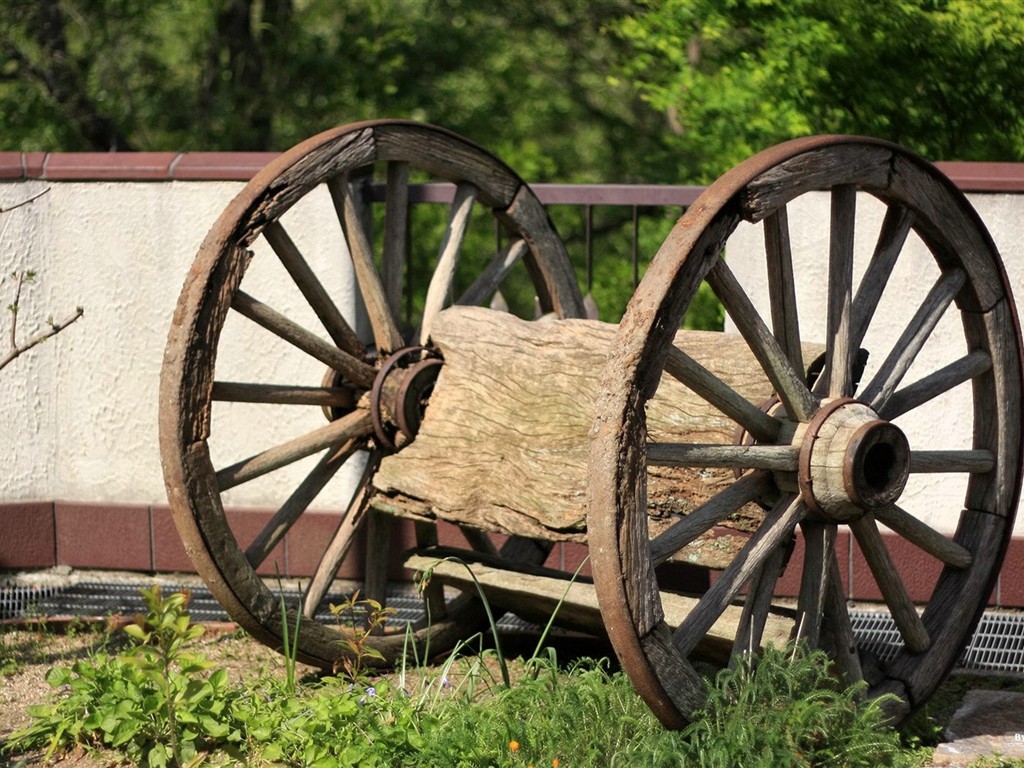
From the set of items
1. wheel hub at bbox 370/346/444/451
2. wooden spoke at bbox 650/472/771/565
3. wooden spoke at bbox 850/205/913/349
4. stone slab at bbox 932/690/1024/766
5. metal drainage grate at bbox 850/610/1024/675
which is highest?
wooden spoke at bbox 850/205/913/349

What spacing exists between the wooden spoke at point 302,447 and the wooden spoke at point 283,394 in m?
0.06

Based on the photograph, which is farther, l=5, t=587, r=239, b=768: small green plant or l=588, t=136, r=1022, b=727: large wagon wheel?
l=5, t=587, r=239, b=768: small green plant

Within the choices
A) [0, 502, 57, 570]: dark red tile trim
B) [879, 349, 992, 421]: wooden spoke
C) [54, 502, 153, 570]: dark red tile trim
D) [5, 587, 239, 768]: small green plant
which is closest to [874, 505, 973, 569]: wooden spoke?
[879, 349, 992, 421]: wooden spoke

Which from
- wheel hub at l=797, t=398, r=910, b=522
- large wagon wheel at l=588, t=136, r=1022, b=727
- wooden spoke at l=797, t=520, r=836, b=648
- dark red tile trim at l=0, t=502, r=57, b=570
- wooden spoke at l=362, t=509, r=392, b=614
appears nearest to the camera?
large wagon wheel at l=588, t=136, r=1022, b=727

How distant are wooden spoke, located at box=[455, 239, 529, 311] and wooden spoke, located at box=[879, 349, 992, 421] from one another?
1.57 meters

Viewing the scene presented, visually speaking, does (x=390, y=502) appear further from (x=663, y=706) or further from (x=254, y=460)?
(x=663, y=706)

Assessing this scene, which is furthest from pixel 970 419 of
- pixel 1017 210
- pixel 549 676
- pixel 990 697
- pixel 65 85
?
pixel 65 85

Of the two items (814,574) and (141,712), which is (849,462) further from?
(141,712)

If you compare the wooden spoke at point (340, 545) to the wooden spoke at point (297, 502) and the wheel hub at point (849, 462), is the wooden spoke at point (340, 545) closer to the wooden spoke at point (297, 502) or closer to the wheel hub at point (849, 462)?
the wooden spoke at point (297, 502)

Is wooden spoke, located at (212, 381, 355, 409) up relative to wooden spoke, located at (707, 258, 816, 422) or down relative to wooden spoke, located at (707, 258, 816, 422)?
down

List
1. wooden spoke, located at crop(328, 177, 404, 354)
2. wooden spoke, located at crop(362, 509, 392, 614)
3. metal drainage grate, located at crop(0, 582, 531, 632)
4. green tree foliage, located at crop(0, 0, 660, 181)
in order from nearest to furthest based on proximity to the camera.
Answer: wooden spoke, located at crop(328, 177, 404, 354)
wooden spoke, located at crop(362, 509, 392, 614)
metal drainage grate, located at crop(0, 582, 531, 632)
green tree foliage, located at crop(0, 0, 660, 181)

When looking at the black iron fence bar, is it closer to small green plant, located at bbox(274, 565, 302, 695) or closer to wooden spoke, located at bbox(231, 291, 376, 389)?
wooden spoke, located at bbox(231, 291, 376, 389)

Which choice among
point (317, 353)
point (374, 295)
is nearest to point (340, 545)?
point (317, 353)

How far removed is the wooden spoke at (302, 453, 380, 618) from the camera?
14.8 ft
